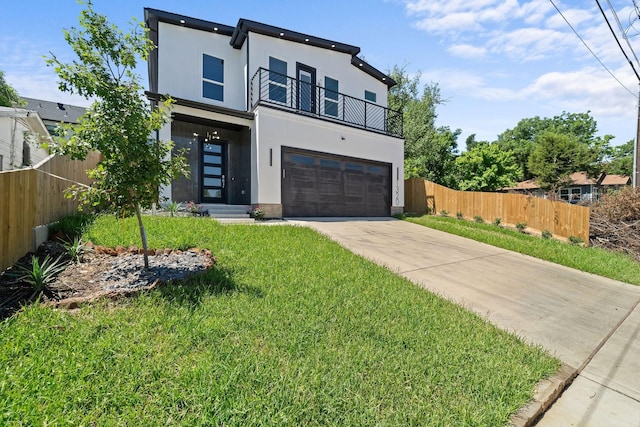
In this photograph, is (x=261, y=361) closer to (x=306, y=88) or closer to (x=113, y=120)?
(x=113, y=120)

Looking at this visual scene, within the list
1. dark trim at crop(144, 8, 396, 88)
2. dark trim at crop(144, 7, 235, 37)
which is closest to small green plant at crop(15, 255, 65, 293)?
dark trim at crop(144, 8, 396, 88)

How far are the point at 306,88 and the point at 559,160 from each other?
82.0 ft

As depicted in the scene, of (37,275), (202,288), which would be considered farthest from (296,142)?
(37,275)

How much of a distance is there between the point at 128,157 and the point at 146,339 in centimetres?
217

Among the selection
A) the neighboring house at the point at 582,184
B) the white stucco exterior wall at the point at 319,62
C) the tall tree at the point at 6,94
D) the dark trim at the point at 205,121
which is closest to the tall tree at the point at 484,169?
the neighboring house at the point at 582,184

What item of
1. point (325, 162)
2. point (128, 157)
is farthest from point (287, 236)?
point (325, 162)

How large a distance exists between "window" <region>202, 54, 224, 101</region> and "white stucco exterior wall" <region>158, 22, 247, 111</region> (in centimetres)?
14

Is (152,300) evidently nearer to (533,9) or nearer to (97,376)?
(97,376)

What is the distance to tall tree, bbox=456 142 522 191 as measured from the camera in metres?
22.4

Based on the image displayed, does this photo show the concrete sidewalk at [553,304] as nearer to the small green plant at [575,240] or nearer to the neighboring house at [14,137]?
the small green plant at [575,240]

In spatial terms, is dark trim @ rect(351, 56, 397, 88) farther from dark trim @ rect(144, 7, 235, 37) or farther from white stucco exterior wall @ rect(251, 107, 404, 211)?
dark trim @ rect(144, 7, 235, 37)

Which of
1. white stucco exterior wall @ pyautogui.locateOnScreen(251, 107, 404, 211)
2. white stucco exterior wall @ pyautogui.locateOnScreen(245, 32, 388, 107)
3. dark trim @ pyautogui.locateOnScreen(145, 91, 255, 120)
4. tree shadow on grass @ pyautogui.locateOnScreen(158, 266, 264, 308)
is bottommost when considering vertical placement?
tree shadow on grass @ pyautogui.locateOnScreen(158, 266, 264, 308)

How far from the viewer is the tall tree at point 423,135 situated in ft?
63.7

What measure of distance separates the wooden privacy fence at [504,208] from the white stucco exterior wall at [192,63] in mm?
9046
